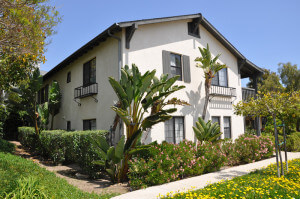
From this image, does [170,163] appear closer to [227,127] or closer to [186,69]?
[186,69]

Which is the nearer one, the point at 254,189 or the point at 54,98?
the point at 254,189

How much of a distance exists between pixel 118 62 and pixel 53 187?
5816 mm


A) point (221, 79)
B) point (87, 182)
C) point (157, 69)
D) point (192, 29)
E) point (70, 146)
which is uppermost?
point (192, 29)

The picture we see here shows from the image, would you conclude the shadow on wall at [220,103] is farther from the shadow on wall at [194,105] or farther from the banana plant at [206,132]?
the banana plant at [206,132]

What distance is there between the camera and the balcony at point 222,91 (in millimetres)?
13141

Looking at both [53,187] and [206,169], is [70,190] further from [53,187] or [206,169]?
[206,169]

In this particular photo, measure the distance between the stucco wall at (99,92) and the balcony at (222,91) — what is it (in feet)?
20.1

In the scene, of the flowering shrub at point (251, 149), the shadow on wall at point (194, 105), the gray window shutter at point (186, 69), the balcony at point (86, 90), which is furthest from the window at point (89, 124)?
the flowering shrub at point (251, 149)

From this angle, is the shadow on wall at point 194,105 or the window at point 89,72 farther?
the window at point 89,72

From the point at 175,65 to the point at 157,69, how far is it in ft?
4.96

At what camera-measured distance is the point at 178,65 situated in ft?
39.5

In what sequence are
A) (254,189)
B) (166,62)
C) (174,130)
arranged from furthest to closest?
(166,62)
(174,130)
(254,189)

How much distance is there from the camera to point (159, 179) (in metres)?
7.12

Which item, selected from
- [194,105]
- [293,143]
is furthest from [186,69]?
[293,143]
